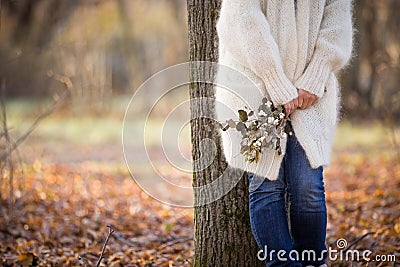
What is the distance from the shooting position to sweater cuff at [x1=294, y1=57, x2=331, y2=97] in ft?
9.45

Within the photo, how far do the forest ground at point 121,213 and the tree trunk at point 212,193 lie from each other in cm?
54

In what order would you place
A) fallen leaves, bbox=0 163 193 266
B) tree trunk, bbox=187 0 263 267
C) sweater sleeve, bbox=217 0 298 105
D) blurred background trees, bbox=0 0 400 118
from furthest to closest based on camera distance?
1. blurred background trees, bbox=0 0 400 118
2. fallen leaves, bbox=0 163 193 266
3. tree trunk, bbox=187 0 263 267
4. sweater sleeve, bbox=217 0 298 105

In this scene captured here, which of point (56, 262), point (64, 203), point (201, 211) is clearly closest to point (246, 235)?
point (201, 211)

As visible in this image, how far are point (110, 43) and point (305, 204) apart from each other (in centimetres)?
1620

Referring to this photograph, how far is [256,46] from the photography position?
2816mm

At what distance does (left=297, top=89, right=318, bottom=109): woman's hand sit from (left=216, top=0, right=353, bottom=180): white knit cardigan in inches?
0.9

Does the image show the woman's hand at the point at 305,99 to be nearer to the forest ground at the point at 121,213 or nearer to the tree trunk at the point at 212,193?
the tree trunk at the point at 212,193

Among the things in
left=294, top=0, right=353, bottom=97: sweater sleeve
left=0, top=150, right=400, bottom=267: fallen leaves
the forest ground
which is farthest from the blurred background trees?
left=294, top=0, right=353, bottom=97: sweater sleeve

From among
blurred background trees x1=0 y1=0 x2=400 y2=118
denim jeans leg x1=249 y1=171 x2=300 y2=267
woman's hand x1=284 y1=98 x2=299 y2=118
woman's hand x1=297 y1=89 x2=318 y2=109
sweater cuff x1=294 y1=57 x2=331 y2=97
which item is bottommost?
denim jeans leg x1=249 y1=171 x2=300 y2=267

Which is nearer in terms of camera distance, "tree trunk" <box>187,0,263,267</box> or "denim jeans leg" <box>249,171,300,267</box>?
"denim jeans leg" <box>249,171,300,267</box>

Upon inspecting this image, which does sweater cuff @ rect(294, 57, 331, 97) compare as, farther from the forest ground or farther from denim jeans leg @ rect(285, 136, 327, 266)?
the forest ground

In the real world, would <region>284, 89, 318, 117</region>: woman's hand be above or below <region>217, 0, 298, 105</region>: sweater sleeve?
below

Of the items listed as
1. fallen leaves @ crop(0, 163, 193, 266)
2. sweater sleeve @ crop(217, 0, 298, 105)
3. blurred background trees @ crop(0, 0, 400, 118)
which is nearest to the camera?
sweater sleeve @ crop(217, 0, 298, 105)

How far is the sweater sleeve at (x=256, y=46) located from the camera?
9.23 ft
